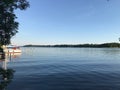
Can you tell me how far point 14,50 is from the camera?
89.4 metres

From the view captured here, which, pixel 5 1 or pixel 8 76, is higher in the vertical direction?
pixel 5 1

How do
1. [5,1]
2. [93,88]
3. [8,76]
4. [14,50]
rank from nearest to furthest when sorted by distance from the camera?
[5,1] → [8,76] → [93,88] → [14,50]

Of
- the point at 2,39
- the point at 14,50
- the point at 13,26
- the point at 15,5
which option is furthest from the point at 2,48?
the point at 14,50

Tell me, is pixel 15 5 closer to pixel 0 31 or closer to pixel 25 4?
pixel 25 4

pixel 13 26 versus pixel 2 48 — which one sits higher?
pixel 13 26

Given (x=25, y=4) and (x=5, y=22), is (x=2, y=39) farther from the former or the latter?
(x=25, y=4)

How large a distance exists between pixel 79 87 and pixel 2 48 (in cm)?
1333

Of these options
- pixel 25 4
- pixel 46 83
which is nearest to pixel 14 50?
pixel 46 83

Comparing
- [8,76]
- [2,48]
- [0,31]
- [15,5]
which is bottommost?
[8,76]

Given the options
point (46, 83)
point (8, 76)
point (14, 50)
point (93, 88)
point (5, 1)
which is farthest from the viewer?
point (14, 50)

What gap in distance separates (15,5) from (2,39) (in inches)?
49.3

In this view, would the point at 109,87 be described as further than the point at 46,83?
No

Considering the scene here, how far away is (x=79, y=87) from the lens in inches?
740

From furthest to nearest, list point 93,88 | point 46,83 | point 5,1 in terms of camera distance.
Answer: point 46,83, point 93,88, point 5,1
